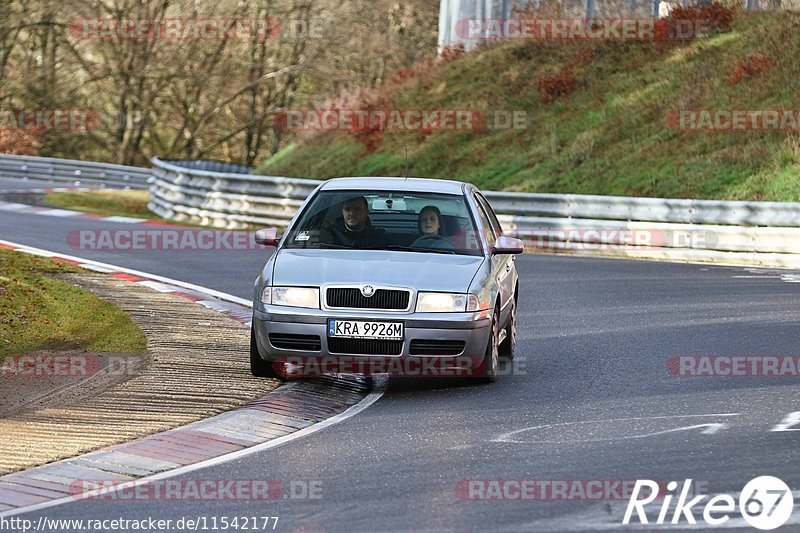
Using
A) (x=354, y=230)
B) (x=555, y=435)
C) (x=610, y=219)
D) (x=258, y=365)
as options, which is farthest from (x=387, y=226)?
(x=610, y=219)

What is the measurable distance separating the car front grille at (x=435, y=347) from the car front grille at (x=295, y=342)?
0.68m

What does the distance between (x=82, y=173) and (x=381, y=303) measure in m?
34.4

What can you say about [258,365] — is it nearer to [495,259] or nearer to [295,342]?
[295,342]

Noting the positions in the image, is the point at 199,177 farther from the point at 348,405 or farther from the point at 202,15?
the point at 202,15

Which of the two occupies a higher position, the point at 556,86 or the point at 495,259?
the point at 556,86

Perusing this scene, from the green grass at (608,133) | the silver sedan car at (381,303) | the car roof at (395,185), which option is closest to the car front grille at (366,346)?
the silver sedan car at (381,303)

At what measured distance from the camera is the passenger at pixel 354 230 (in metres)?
11.1

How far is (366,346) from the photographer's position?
397 inches

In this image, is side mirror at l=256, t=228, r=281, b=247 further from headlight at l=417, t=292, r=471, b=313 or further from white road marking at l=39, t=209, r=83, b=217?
white road marking at l=39, t=209, r=83, b=217

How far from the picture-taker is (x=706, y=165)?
27000 mm

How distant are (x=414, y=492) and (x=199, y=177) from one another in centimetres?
2328

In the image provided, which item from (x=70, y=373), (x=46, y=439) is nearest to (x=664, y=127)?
(x=70, y=373)

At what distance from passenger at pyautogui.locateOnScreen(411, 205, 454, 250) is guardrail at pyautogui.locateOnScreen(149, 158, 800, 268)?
1079cm

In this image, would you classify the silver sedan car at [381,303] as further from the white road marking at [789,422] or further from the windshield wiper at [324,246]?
the white road marking at [789,422]
